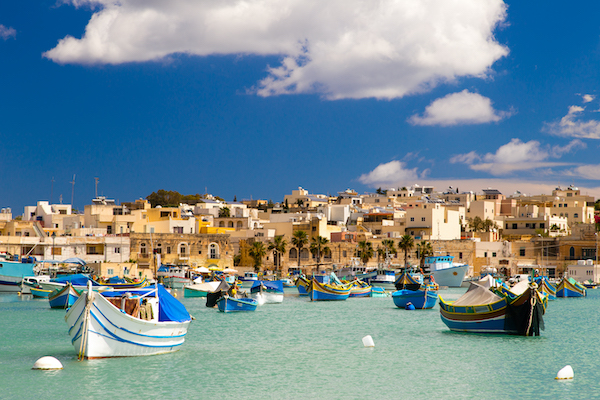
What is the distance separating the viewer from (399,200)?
135 metres

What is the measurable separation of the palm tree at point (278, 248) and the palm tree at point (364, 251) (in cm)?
876

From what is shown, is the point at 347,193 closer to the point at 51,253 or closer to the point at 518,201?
the point at 518,201

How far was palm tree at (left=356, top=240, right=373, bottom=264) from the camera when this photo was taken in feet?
279

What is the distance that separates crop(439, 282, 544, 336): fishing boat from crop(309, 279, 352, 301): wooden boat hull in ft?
79.9

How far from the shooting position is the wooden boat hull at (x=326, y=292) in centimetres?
5197

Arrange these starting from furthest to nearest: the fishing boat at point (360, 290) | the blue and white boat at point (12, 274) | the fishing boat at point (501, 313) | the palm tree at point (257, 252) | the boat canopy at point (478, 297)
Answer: the palm tree at point (257, 252) → the fishing boat at point (360, 290) → the blue and white boat at point (12, 274) → the boat canopy at point (478, 297) → the fishing boat at point (501, 313)

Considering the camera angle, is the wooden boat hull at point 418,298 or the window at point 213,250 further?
the window at point 213,250

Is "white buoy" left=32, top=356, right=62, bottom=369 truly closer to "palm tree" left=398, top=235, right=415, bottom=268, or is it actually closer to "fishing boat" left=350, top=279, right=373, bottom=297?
"fishing boat" left=350, top=279, right=373, bottom=297

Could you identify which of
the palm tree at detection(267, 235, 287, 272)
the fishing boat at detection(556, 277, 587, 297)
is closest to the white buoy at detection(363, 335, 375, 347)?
the fishing boat at detection(556, 277, 587, 297)

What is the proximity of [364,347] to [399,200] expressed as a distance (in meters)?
111

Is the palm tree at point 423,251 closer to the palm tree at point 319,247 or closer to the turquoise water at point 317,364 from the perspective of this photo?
the palm tree at point 319,247

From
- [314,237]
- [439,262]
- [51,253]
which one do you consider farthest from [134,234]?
[439,262]

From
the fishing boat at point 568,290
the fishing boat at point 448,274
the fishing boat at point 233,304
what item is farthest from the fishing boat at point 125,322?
the fishing boat at point 448,274

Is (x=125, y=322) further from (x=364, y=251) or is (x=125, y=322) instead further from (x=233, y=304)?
(x=364, y=251)
